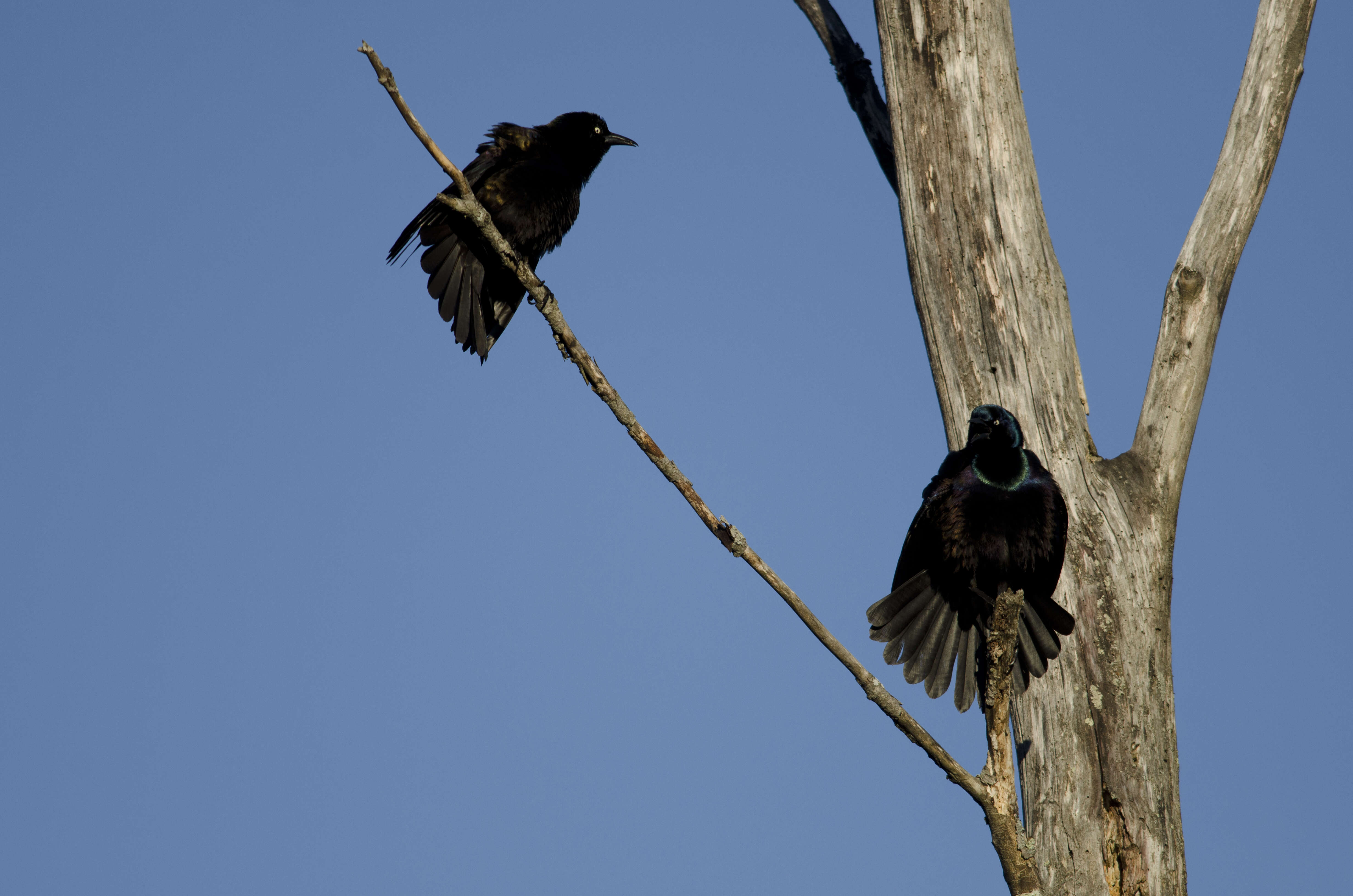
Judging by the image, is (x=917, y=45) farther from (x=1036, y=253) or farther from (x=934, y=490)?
(x=934, y=490)

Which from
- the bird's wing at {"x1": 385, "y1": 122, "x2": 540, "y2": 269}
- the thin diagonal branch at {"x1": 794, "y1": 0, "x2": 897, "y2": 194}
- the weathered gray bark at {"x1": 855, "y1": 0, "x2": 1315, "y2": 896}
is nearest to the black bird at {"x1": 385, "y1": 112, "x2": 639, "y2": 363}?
the bird's wing at {"x1": 385, "y1": 122, "x2": 540, "y2": 269}

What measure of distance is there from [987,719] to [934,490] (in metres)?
1.32

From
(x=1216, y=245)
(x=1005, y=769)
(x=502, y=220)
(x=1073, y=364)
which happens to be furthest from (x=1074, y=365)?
(x=502, y=220)

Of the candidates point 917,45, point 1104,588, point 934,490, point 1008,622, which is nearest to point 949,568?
point 934,490

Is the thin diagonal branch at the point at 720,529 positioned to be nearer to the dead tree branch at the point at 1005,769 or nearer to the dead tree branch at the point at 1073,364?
the dead tree branch at the point at 1005,769

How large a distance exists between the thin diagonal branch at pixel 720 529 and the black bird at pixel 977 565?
93 cm

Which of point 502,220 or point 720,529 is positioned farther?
point 502,220

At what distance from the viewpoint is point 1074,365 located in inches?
172

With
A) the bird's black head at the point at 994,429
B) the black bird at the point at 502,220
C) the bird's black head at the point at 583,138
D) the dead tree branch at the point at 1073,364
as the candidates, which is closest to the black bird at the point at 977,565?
the bird's black head at the point at 994,429

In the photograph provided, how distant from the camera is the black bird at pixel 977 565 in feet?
13.4

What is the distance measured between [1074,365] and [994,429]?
1.70 feet

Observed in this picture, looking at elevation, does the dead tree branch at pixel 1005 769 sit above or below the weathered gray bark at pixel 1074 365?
below

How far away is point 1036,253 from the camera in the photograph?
14.4ft

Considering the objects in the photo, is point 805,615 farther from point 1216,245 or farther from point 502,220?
point 502,220
